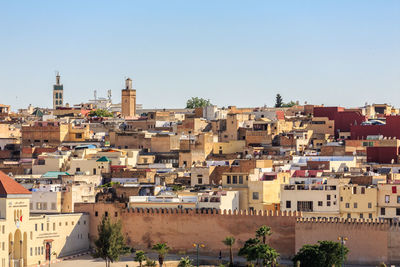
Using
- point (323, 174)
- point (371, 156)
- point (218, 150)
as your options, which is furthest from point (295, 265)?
point (218, 150)

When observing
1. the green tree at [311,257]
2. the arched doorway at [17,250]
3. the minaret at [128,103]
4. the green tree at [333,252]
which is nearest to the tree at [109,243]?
the arched doorway at [17,250]

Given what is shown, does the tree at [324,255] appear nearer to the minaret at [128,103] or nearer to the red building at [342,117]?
the red building at [342,117]

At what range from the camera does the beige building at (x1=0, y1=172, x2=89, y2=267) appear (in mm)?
43281

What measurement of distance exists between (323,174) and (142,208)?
9634 mm

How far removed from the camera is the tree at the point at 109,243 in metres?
44.7

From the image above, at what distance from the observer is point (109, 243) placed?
4466 cm

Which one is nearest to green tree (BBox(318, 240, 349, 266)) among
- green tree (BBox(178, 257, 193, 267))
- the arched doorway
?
green tree (BBox(178, 257, 193, 267))

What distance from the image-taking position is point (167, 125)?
77312mm

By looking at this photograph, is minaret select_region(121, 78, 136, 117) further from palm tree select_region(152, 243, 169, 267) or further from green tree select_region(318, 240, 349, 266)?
green tree select_region(318, 240, 349, 266)

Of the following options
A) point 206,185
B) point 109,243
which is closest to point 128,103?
point 206,185

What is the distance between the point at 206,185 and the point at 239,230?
700 centimetres

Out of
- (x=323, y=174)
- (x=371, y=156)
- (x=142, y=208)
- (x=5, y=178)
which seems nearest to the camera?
(x=5, y=178)

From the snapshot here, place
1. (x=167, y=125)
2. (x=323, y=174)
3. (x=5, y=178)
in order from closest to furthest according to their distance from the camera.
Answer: (x=5, y=178)
(x=323, y=174)
(x=167, y=125)

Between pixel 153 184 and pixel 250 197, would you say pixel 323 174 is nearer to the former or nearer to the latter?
pixel 250 197
